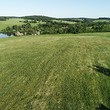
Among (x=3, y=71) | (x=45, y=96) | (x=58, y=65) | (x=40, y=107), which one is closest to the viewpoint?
(x=40, y=107)

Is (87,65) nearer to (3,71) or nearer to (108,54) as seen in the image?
(108,54)

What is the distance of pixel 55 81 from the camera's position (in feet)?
113

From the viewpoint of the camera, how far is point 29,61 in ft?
152

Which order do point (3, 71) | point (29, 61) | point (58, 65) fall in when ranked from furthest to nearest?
1. point (29, 61)
2. point (58, 65)
3. point (3, 71)

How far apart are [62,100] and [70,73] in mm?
9831

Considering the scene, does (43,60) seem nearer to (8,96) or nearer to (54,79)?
(54,79)

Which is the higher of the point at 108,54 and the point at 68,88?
the point at 68,88

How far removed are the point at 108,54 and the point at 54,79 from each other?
62.5 feet

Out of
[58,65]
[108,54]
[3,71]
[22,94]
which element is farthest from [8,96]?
[108,54]

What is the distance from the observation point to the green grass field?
90.3 feet

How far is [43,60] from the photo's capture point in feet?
153

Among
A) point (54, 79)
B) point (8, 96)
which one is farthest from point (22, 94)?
point (54, 79)

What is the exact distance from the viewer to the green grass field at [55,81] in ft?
90.3

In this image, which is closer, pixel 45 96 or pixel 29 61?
pixel 45 96
